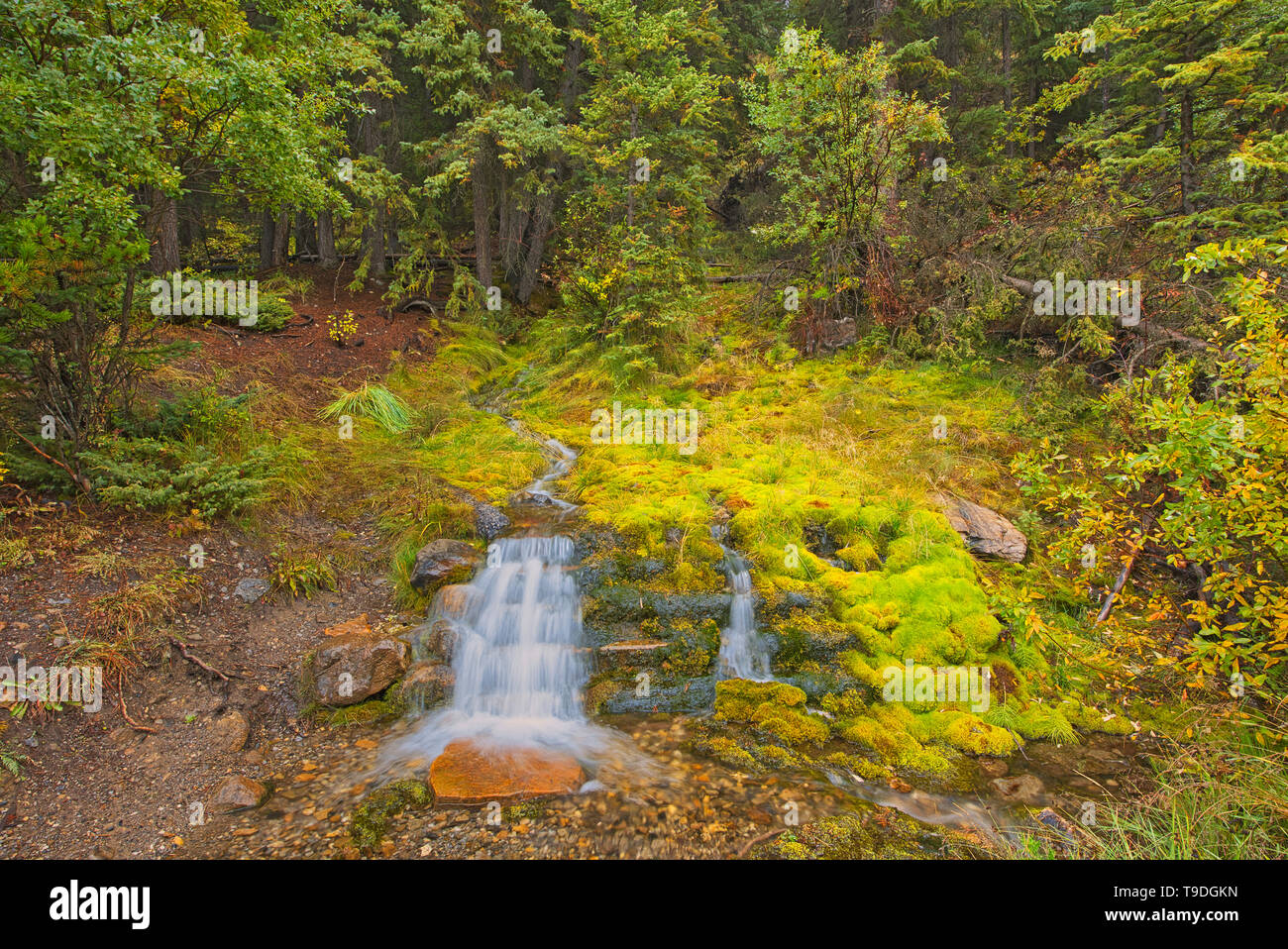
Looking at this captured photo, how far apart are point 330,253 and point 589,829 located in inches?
622

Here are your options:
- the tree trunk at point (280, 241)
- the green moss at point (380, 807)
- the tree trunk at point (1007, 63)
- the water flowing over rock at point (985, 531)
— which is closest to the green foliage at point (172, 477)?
the green moss at point (380, 807)

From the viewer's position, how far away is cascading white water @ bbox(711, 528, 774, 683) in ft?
19.4

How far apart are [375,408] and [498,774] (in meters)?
7.31

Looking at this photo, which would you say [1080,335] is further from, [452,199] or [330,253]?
[330,253]

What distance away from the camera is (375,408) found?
9977 millimetres

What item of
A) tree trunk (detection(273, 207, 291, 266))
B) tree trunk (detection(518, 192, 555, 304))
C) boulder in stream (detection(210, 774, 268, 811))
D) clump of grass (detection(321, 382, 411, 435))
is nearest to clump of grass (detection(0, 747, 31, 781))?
boulder in stream (detection(210, 774, 268, 811))

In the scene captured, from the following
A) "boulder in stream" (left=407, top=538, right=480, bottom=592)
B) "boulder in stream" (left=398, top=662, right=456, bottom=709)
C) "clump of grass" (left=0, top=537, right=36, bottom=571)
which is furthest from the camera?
"boulder in stream" (left=407, top=538, right=480, bottom=592)

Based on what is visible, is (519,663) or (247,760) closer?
(247,760)

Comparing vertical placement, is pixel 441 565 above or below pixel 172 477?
below

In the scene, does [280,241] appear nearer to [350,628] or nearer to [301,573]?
[301,573]

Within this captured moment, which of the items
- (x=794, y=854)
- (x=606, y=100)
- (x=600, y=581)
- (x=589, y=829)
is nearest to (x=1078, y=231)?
(x=606, y=100)

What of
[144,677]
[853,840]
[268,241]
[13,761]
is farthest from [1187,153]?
[268,241]

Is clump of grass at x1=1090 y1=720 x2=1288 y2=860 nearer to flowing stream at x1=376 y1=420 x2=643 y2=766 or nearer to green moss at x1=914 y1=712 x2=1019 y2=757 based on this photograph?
green moss at x1=914 y1=712 x2=1019 y2=757

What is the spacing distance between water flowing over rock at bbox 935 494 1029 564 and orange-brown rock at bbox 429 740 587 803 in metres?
5.31
